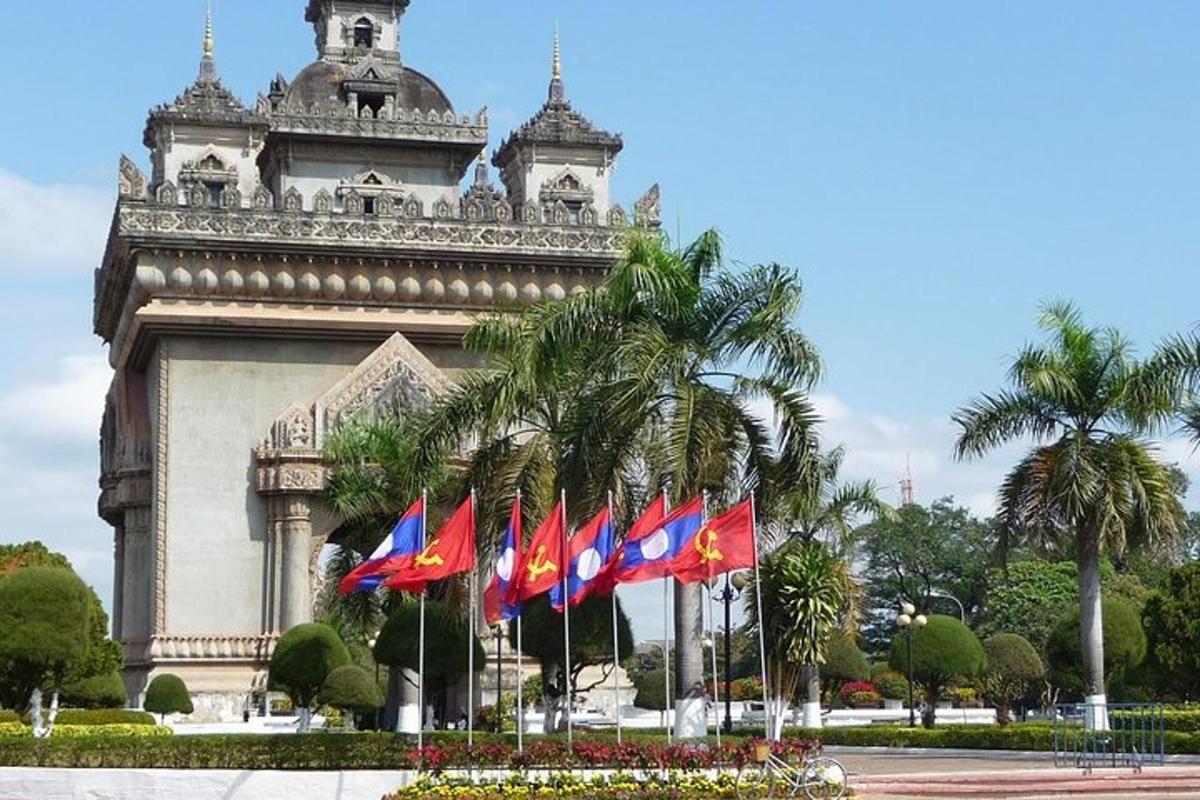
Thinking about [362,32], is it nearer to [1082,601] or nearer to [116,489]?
[116,489]

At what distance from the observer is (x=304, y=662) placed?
36094mm

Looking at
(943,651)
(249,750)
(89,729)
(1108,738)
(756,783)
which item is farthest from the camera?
(943,651)

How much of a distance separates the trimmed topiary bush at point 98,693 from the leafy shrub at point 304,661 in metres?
4.06

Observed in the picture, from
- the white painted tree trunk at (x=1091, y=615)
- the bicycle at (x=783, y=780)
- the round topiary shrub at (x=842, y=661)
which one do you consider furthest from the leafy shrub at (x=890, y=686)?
the bicycle at (x=783, y=780)

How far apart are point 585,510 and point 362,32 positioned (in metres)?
28.3

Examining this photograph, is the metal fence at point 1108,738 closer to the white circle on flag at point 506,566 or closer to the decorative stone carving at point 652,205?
the white circle on flag at point 506,566

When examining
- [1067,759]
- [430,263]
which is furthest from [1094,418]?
[430,263]

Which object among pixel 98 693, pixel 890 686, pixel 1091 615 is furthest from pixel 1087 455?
pixel 890 686

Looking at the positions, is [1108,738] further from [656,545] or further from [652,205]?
[652,205]

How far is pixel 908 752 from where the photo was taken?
34.0 meters

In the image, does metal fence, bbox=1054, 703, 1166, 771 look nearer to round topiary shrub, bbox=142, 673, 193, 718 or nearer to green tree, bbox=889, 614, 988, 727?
green tree, bbox=889, 614, 988, 727

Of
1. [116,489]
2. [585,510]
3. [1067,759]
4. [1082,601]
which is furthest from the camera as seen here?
[116,489]

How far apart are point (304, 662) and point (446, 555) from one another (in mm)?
13642

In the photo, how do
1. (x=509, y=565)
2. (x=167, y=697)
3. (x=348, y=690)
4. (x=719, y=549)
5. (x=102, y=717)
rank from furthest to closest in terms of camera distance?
(x=167, y=697), (x=348, y=690), (x=102, y=717), (x=509, y=565), (x=719, y=549)
